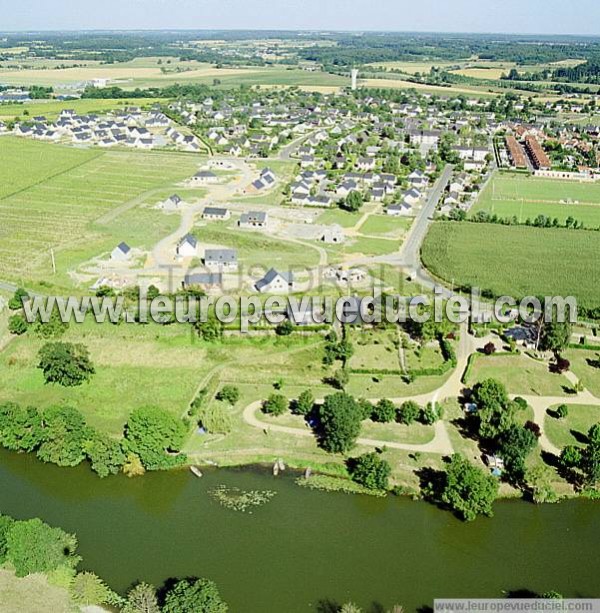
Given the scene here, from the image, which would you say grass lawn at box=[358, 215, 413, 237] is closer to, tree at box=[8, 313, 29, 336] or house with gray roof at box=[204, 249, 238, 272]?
house with gray roof at box=[204, 249, 238, 272]

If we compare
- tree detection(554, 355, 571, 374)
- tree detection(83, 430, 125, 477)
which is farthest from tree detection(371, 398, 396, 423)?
tree detection(83, 430, 125, 477)

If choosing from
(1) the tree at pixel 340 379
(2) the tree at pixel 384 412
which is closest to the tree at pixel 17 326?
(1) the tree at pixel 340 379

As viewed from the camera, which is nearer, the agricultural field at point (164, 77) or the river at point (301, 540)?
the river at point (301, 540)

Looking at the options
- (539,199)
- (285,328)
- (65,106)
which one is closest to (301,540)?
(285,328)

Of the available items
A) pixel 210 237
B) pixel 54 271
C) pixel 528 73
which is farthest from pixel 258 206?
pixel 528 73

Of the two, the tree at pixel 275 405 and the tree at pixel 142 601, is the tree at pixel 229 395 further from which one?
the tree at pixel 142 601

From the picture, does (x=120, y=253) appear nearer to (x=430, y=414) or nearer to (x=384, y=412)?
(x=384, y=412)

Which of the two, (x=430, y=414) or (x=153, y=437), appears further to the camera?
(x=430, y=414)
